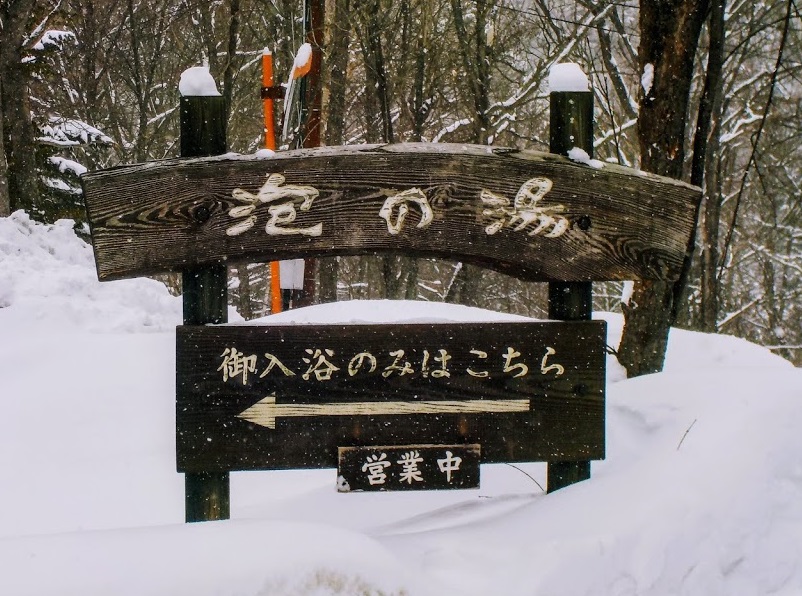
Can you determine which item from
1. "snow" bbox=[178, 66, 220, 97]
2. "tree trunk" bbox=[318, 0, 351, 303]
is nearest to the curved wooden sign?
"snow" bbox=[178, 66, 220, 97]

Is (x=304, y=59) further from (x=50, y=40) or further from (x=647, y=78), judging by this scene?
(x=50, y=40)

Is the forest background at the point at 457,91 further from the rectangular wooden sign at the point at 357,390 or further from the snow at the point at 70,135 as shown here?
the rectangular wooden sign at the point at 357,390

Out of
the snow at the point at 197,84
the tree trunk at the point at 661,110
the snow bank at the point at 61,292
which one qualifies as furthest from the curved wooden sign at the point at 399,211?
the snow bank at the point at 61,292

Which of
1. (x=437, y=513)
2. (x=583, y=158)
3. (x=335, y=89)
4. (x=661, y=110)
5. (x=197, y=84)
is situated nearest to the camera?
(x=197, y=84)

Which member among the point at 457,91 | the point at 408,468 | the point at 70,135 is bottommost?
the point at 408,468

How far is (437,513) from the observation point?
316cm

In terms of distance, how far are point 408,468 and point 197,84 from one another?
1.71 meters

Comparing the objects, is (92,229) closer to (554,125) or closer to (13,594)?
(13,594)

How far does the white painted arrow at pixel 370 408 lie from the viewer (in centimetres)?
278

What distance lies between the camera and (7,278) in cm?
813

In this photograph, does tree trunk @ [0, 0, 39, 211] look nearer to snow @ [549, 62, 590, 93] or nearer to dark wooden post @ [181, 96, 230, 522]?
dark wooden post @ [181, 96, 230, 522]

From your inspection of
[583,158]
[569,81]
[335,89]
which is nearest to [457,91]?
[335,89]

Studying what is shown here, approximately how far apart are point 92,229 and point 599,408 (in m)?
2.13

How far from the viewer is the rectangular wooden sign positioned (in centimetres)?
276
